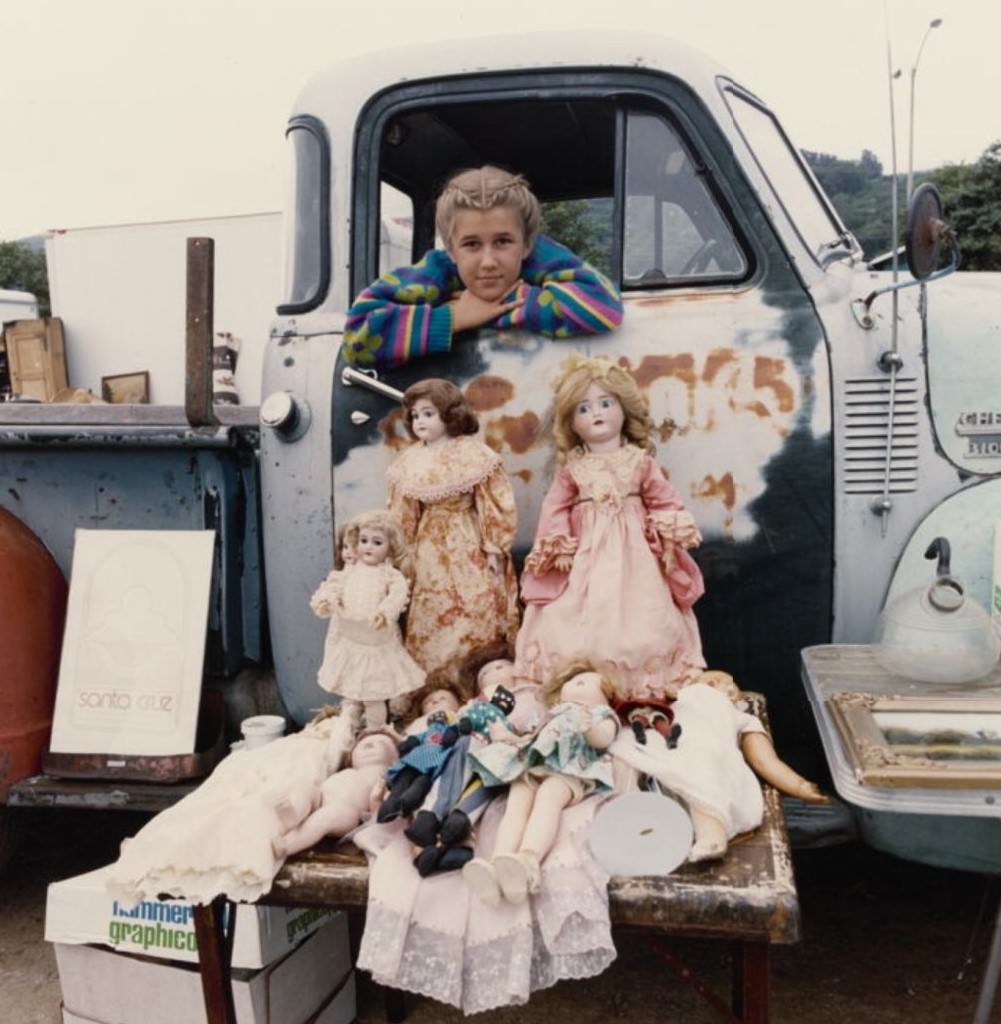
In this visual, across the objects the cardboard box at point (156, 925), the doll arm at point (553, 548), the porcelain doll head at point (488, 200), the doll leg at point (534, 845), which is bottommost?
the cardboard box at point (156, 925)

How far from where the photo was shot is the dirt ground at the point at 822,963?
2459 mm

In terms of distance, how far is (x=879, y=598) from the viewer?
253 cm

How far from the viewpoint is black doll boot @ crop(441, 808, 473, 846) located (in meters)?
1.83

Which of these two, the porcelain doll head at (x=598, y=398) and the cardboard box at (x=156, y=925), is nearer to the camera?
the cardboard box at (x=156, y=925)

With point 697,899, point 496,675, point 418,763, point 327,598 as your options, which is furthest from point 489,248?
point 697,899

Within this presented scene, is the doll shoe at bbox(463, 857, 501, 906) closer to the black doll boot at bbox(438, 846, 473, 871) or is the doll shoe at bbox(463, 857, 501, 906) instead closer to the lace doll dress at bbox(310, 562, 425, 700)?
the black doll boot at bbox(438, 846, 473, 871)

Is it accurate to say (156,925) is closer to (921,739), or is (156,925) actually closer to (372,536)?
(372,536)

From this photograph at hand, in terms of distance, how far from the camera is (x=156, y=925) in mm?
2250

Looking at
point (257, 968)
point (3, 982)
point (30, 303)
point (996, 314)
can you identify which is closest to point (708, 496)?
point (996, 314)

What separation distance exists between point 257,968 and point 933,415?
2.00 m

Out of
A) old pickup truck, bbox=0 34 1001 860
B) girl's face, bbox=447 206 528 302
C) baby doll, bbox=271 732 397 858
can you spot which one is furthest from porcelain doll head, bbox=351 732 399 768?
girl's face, bbox=447 206 528 302

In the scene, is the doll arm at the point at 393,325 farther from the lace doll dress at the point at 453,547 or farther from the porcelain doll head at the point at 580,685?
the porcelain doll head at the point at 580,685

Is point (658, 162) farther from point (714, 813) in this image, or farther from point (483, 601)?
point (714, 813)

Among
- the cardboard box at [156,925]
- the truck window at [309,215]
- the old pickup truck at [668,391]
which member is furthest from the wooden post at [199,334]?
the cardboard box at [156,925]
